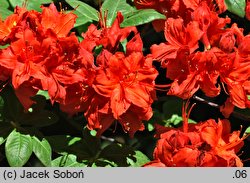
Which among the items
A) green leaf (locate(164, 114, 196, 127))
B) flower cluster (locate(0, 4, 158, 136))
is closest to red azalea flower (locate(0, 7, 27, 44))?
flower cluster (locate(0, 4, 158, 136))

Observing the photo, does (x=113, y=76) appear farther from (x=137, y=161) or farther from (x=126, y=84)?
(x=137, y=161)

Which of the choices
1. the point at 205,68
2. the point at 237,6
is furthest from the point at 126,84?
the point at 237,6

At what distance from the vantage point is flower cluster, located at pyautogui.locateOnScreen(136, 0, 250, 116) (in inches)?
57.4

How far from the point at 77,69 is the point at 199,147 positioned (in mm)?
313

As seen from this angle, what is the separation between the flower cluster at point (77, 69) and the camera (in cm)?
140

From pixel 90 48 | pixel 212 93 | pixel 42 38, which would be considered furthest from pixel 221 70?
pixel 42 38

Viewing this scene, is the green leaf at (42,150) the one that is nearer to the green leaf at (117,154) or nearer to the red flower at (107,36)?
the green leaf at (117,154)

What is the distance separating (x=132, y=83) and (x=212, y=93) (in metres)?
0.19

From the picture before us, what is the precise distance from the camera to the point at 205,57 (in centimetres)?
144

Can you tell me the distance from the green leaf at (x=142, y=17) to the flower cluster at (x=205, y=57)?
0.16 feet

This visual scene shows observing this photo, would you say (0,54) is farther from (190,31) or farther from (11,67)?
(190,31)

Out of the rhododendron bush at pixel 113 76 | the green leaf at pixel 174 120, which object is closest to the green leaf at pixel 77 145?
the rhododendron bush at pixel 113 76

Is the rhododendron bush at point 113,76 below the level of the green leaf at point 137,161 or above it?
above
